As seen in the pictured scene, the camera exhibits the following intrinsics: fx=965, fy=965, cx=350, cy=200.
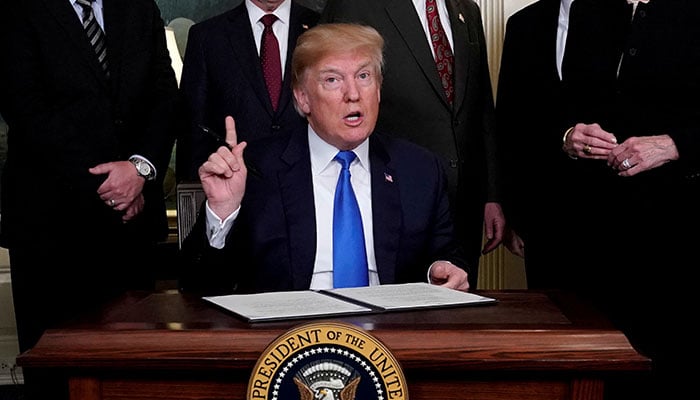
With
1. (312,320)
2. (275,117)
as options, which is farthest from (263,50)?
(312,320)

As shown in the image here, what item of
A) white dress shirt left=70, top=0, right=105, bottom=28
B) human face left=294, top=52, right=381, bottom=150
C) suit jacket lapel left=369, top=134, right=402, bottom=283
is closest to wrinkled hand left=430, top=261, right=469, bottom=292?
suit jacket lapel left=369, top=134, right=402, bottom=283

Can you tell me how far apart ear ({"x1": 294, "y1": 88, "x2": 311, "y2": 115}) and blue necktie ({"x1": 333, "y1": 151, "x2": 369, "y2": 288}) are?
24 cm

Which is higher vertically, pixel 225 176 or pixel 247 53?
pixel 247 53

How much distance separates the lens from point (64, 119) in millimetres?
3068

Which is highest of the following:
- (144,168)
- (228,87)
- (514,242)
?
(228,87)

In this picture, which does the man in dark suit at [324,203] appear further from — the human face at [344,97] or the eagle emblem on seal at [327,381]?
the eagle emblem on seal at [327,381]

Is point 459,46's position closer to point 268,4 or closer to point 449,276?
A: point 268,4

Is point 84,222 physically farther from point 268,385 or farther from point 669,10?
point 669,10

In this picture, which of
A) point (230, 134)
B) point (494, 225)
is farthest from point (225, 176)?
point (494, 225)

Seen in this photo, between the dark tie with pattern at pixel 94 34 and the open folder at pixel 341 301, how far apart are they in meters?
1.37

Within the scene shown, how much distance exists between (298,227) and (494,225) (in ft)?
3.82

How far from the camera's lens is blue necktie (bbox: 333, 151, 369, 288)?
2.49 meters

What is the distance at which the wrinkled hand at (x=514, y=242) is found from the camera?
Answer: 3.46 metres

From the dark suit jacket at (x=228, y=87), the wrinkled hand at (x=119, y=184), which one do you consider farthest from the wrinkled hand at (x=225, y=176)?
the dark suit jacket at (x=228, y=87)
